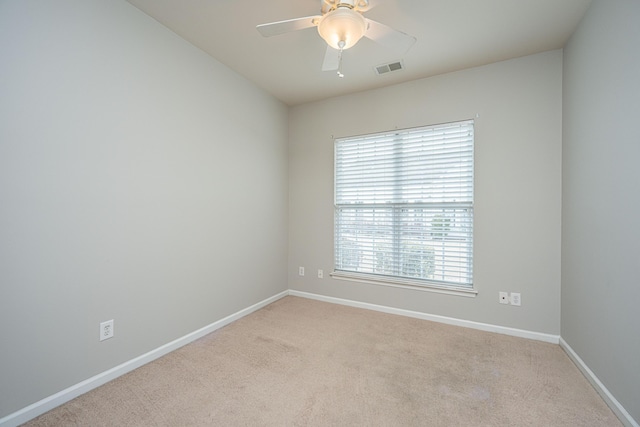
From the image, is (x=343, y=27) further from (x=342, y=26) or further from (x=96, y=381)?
(x=96, y=381)

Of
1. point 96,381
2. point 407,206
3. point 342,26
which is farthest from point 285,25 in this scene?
point 96,381

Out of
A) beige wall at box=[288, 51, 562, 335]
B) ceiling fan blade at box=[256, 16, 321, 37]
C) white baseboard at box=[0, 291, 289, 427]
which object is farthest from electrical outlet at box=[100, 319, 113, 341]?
beige wall at box=[288, 51, 562, 335]

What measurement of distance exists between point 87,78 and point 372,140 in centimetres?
253

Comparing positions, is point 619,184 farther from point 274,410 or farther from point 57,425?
point 57,425

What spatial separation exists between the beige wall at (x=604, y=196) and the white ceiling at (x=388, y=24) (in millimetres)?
307

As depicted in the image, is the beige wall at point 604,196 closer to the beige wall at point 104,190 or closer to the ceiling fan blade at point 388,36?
the ceiling fan blade at point 388,36

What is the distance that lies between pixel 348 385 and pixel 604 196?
6.50ft

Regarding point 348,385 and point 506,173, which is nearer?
point 348,385

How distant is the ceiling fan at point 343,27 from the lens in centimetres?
147

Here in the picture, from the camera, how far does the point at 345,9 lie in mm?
1469

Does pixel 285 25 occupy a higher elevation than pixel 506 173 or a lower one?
higher

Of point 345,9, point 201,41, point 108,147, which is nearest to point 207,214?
point 108,147

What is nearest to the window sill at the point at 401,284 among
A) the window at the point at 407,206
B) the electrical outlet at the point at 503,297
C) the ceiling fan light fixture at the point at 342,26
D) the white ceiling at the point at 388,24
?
the window at the point at 407,206

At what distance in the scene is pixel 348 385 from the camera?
68.9 inches
